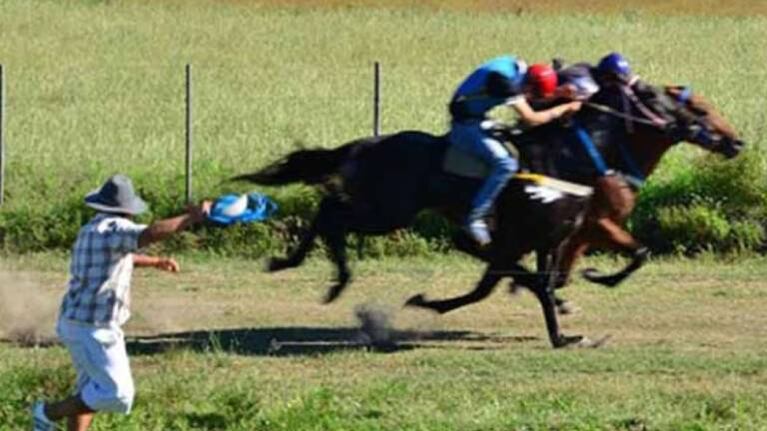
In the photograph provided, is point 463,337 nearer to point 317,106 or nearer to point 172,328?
point 172,328

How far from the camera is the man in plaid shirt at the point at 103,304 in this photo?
457 inches

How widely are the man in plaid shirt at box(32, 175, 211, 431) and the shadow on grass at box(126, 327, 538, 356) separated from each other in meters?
3.59

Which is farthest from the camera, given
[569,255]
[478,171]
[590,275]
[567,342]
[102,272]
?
[590,275]

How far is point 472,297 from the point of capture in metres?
16.0

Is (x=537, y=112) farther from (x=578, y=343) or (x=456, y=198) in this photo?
(x=578, y=343)

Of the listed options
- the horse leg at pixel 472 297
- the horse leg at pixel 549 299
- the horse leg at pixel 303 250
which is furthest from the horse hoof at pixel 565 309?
the horse leg at pixel 303 250

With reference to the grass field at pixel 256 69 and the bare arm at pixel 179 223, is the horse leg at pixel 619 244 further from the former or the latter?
the bare arm at pixel 179 223

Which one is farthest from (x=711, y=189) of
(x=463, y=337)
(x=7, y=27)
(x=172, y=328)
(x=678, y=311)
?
(x=7, y=27)

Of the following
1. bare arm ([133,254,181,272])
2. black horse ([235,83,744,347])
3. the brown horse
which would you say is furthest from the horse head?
bare arm ([133,254,181,272])

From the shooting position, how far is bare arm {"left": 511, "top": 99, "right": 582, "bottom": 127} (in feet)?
50.6

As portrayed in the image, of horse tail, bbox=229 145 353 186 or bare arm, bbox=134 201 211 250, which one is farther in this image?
horse tail, bbox=229 145 353 186

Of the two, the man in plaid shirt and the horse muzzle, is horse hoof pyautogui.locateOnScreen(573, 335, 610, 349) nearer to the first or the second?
the horse muzzle

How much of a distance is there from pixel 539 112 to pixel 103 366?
5092mm

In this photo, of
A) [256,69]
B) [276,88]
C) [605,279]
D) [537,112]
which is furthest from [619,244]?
[256,69]
